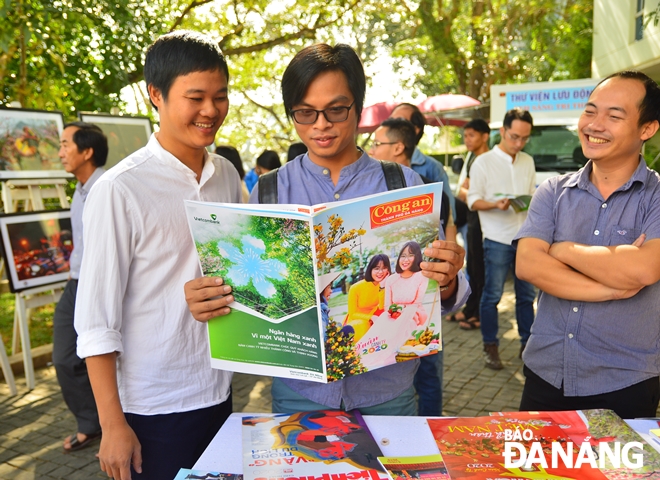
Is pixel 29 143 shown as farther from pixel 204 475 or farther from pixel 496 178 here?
pixel 204 475

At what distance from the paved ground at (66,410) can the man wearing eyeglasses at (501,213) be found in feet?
1.00

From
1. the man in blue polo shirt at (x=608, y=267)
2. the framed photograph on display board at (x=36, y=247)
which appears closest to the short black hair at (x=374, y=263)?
the man in blue polo shirt at (x=608, y=267)

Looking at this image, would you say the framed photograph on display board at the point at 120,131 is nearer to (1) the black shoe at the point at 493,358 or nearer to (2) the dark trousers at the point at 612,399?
(1) the black shoe at the point at 493,358

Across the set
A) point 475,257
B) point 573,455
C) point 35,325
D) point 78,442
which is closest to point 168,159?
point 573,455

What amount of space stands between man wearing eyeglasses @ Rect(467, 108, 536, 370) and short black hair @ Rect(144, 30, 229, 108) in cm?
349

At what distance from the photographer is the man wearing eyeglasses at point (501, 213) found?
4.83 metres

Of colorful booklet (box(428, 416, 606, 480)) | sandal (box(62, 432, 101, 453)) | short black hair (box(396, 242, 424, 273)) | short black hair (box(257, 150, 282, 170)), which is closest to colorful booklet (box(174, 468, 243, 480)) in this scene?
colorful booklet (box(428, 416, 606, 480))

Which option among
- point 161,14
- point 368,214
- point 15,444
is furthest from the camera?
point 161,14

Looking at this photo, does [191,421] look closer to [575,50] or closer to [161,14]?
[161,14]

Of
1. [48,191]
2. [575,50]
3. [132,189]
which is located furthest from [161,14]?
[575,50]

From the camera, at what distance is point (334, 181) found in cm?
178

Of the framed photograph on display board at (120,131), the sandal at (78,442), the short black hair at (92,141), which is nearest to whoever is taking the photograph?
the sandal at (78,442)

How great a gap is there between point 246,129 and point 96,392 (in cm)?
2071

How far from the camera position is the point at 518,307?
4930 mm
